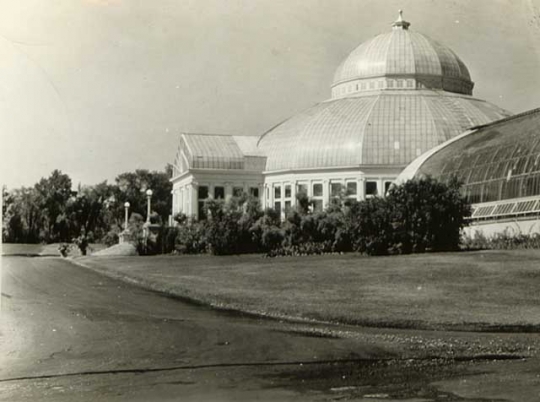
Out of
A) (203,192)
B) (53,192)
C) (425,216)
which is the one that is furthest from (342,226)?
(203,192)

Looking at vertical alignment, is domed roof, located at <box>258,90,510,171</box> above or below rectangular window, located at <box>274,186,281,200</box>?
above

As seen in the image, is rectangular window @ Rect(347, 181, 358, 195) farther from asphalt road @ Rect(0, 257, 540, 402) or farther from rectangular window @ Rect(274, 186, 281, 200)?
asphalt road @ Rect(0, 257, 540, 402)

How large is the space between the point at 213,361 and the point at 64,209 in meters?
17.9

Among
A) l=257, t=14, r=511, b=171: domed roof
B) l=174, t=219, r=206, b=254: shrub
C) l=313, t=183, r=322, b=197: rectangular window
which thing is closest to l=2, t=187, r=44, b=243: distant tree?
l=174, t=219, r=206, b=254: shrub

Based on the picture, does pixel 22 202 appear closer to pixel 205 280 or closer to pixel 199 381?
pixel 205 280

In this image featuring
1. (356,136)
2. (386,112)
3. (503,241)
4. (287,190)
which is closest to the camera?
(503,241)

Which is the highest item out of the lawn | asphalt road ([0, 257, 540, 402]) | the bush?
the bush

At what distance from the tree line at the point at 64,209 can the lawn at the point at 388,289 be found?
11.7 ft

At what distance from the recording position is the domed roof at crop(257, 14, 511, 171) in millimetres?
65438

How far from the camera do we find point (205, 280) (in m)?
26.8

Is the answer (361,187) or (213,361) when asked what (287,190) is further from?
(213,361)

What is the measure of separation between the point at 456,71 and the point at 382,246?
42127 mm

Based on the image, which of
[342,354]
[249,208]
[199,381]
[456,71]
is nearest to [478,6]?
[342,354]

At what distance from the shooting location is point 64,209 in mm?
30625
